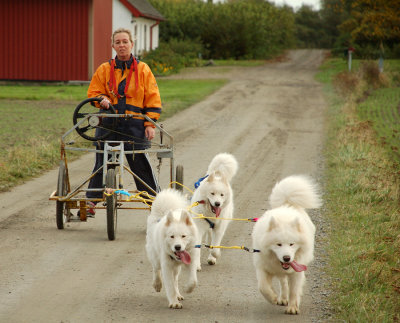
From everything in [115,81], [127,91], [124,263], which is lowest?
[124,263]

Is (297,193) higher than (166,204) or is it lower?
higher

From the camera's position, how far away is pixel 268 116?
22125 millimetres

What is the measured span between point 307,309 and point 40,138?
422 inches

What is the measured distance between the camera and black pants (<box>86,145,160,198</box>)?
8.40 metres

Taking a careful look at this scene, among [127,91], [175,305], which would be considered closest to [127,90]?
[127,91]

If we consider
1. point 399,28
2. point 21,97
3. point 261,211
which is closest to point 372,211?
point 261,211

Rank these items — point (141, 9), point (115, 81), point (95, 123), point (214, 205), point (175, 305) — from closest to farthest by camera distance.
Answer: point (175, 305) → point (214, 205) → point (95, 123) → point (115, 81) → point (141, 9)

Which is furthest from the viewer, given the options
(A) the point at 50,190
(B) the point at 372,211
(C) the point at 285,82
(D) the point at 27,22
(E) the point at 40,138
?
(C) the point at 285,82

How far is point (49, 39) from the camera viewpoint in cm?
3170

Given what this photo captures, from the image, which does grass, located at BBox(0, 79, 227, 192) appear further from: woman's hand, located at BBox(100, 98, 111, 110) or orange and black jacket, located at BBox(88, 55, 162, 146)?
woman's hand, located at BBox(100, 98, 111, 110)

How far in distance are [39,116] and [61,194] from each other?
1302 centimetres

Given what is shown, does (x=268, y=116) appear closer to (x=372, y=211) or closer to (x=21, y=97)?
(x=21, y=97)

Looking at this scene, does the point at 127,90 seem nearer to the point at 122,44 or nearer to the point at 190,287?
the point at 122,44

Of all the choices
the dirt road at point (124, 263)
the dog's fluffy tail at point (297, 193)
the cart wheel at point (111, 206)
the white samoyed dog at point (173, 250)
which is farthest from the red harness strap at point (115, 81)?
the dog's fluffy tail at point (297, 193)
